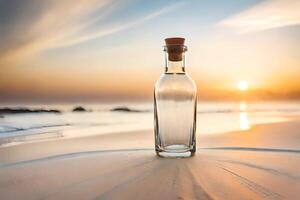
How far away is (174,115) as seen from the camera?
120 centimetres

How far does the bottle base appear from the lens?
1168 mm

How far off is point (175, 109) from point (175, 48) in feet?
0.67

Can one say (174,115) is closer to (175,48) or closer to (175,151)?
(175,151)

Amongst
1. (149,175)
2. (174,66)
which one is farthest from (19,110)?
(149,175)

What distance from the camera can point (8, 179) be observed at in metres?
0.96

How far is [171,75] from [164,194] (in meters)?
0.52

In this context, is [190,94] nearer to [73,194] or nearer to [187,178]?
[187,178]

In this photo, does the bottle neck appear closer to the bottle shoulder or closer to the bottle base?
the bottle shoulder

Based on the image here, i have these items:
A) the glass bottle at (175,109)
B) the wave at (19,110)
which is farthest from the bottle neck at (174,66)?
the wave at (19,110)

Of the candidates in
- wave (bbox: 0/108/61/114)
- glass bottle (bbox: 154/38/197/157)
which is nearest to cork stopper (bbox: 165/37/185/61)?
glass bottle (bbox: 154/38/197/157)

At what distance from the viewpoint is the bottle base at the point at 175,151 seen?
1.17 m

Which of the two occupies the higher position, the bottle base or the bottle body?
the bottle body

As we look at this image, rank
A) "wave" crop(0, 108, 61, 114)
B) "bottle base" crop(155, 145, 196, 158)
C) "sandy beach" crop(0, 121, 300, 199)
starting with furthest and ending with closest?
"wave" crop(0, 108, 61, 114) < "bottle base" crop(155, 145, 196, 158) < "sandy beach" crop(0, 121, 300, 199)

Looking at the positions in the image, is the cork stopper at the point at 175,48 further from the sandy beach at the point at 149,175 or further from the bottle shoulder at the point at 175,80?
the sandy beach at the point at 149,175
